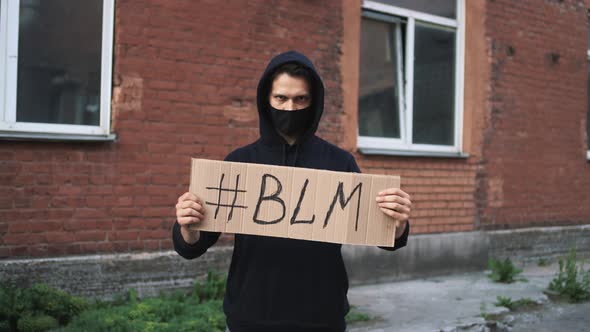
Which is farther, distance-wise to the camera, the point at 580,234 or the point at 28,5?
the point at 580,234

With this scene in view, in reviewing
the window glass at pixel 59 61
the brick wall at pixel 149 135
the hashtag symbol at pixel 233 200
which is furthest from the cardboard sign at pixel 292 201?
the window glass at pixel 59 61

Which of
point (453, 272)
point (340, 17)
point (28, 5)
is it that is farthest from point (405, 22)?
point (28, 5)

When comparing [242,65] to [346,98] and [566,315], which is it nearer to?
[346,98]

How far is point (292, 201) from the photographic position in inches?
81.3

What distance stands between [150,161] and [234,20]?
5.02ft

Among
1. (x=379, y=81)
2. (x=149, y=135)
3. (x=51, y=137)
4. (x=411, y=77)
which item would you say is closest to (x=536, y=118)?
(x=411, y=77)

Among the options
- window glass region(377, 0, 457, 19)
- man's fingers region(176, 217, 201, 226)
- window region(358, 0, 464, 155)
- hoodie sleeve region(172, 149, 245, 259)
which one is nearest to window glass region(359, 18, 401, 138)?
window region(358, 0, 464, 155)

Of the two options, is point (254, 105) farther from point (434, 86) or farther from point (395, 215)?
point (395, 215)

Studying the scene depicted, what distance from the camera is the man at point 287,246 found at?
1.92m

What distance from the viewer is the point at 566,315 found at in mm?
5258

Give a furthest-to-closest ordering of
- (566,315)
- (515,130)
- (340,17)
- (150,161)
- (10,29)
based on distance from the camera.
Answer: (515,130)
(340,17)
(566,315)
(150,161)
(10,29)

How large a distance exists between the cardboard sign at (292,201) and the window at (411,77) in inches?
163

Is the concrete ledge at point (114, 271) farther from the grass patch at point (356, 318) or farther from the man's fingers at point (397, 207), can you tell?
the man's fingers at point (397, 207)

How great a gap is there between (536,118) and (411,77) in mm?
2047
